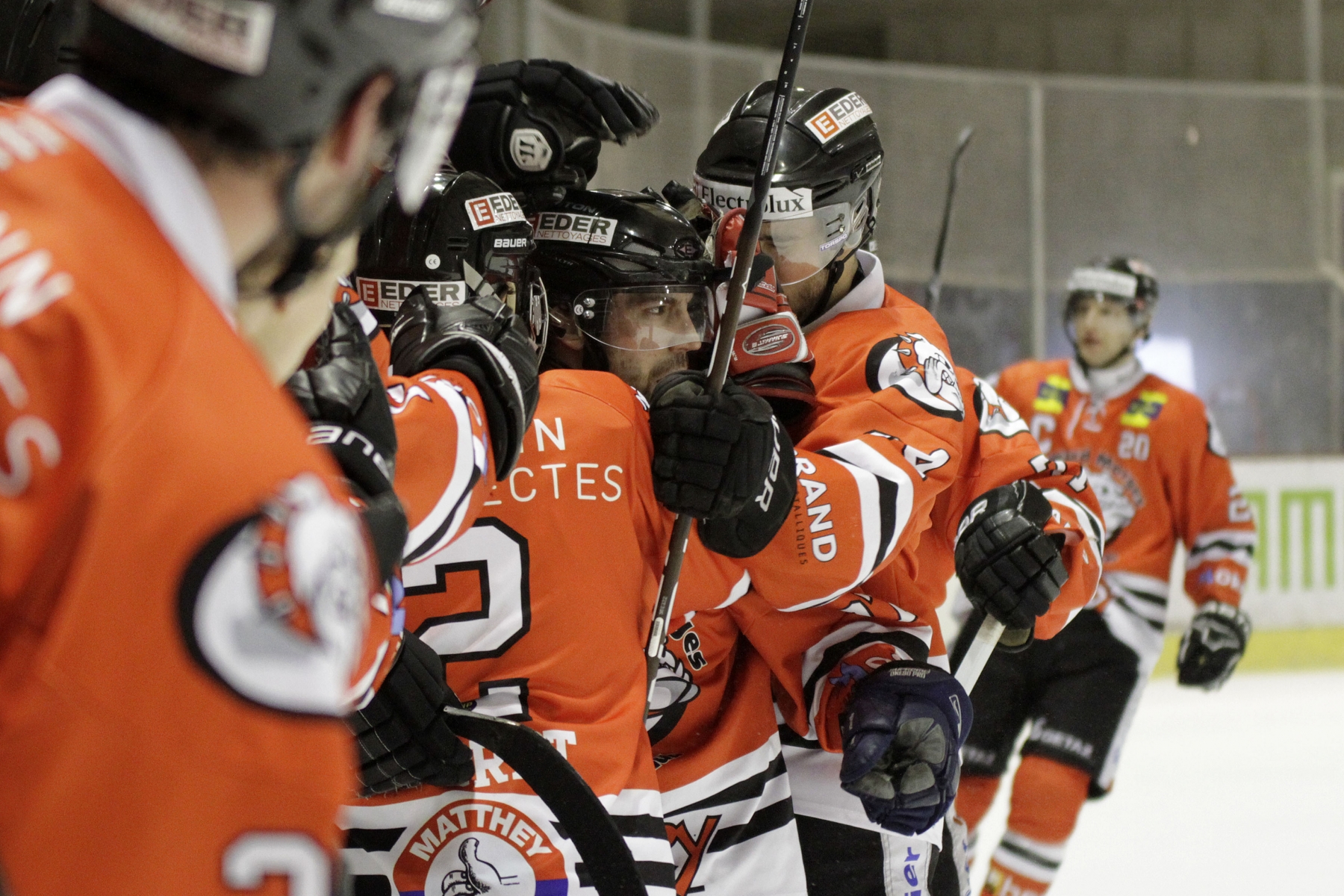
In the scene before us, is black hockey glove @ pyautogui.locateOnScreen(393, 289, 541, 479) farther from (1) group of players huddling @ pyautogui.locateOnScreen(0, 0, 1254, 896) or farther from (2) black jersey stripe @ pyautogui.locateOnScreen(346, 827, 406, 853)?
(2) black jersey stripe @ pyautogui.locateOnScreen(346, 827, 406, 853)

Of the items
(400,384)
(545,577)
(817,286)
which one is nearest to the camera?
(400,384)

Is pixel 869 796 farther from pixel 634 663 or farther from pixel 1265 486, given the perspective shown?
pixel 1265 486

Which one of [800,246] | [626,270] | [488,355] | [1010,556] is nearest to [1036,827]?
[1010,556]

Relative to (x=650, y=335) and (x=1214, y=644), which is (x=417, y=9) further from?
(x=1214, y=644)

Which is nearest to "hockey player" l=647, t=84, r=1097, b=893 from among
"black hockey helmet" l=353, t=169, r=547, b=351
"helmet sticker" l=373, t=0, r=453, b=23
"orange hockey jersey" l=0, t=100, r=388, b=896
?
"black hockey helmet" l=353, t=169, r=547, b=351

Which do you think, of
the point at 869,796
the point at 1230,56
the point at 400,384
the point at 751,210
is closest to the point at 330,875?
the point at 400,384

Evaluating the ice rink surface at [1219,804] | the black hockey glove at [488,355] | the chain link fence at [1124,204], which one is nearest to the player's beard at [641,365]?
the black hockey glove at [488,355]

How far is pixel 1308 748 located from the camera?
4738 millimetres

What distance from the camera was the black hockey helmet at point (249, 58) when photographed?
602 millimetres

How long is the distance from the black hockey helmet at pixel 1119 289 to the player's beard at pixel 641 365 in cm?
295

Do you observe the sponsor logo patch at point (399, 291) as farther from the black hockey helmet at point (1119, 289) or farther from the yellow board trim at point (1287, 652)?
the yellow board trim at point (1287, 652)

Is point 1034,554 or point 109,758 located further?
point 1034,554

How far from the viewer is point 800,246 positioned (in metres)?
1.93

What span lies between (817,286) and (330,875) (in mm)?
1478
